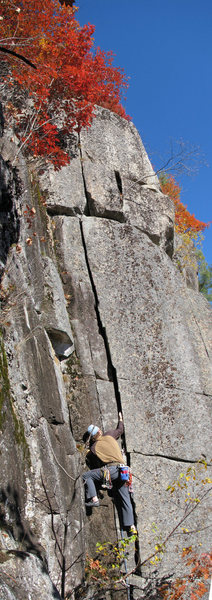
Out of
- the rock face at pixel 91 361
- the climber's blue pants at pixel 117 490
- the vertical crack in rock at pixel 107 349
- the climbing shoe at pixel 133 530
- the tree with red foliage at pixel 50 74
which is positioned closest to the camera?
the rock face at pixel 91 361

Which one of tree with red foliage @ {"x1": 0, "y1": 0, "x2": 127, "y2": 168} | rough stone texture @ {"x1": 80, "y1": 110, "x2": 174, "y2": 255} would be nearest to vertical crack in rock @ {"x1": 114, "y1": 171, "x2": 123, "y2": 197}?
rough stone texture @ {"x1": 80, "y1": 110, "x2": 174, "y2": 255}

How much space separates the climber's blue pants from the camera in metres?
6.76

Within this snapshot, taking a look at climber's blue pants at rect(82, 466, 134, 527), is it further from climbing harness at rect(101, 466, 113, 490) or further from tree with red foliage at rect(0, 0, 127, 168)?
tree with red foliage at rect(0, 0, 127, 168)

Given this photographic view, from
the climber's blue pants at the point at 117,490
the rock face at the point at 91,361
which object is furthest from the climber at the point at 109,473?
the rock face at the point at 91,361

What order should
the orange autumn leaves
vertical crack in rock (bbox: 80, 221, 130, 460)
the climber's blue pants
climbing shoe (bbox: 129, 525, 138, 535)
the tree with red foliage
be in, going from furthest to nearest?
1. the orange autumn leaves
2. the tree with red foliage
3. vertical crack in rock (bbox: 80, 221, 130, 460)
4. the climber's blue pants
5. climbing shoe (bbox: 129, 525, 138, 535)

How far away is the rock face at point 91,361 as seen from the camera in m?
5.78

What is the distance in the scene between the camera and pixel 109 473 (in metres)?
6.80

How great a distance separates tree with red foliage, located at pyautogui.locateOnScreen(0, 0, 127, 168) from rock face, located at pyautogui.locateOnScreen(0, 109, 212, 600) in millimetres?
542

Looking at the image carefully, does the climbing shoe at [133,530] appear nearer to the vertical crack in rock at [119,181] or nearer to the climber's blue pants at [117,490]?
the climber's blue pants at [117,490]

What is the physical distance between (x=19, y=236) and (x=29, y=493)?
3828 millimetres

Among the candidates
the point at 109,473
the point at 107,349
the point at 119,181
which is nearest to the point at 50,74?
the point at 119,181

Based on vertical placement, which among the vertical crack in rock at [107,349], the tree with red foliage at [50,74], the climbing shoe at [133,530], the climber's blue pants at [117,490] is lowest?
the climbing shoe at [133,530]

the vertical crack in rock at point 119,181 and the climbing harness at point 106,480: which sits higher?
the vertical crack in rock at point 119,181

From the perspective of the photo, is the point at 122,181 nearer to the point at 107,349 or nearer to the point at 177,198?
the point at 107,349
